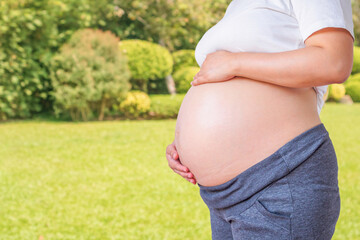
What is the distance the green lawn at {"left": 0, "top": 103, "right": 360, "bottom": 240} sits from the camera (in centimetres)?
338

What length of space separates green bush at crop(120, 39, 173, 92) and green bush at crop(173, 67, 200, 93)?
0.88 metres

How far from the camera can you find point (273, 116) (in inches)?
45.2

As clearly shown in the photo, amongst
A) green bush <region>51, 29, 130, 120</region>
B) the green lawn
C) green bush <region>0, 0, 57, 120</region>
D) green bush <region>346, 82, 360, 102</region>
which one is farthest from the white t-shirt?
green bush <region>346, 82, 360, 102</region>

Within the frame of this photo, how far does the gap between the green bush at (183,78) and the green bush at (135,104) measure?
2.33m

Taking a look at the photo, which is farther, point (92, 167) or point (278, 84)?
point (92, 167)

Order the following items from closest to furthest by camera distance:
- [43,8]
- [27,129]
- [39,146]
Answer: [39,146], [27,129], [43,8]

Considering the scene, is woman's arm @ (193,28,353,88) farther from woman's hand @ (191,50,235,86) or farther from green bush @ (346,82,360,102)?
green bush @ (346,82,360,102)

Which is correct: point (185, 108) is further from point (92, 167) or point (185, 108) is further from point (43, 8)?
point (43, 8)

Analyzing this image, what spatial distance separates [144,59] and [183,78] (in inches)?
71.2

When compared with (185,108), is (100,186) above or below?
below

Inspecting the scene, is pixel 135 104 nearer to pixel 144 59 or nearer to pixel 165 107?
pixel 165 107

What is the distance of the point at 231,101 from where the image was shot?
1.19m

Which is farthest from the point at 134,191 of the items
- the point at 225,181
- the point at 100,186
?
the point at 225,181

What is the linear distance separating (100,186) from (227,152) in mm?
3523
